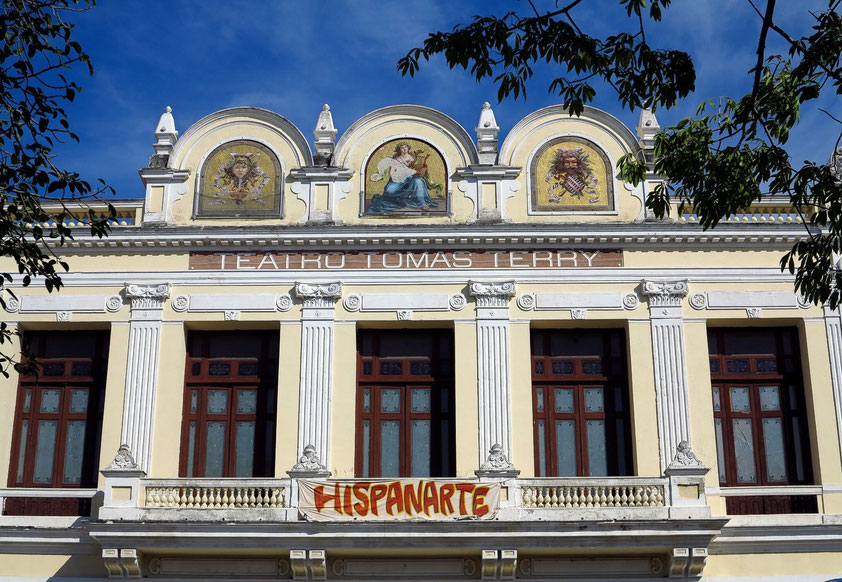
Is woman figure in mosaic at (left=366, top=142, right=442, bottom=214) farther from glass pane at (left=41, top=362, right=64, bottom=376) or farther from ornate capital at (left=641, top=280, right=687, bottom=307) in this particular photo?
glass pane at (left=41, top=362, right=64, bottom=376)

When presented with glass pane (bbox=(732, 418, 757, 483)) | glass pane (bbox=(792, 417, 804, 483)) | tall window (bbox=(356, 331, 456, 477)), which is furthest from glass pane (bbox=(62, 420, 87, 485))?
glass pane (bbox=(792, 417, 804, 483))

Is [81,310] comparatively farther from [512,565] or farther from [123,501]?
[512,565]

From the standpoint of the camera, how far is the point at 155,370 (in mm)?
20094

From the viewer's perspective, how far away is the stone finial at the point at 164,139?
21.4m

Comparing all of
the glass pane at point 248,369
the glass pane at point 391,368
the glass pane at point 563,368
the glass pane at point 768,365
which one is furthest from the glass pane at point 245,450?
the glass pane at point 768,365

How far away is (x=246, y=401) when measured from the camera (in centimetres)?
2050

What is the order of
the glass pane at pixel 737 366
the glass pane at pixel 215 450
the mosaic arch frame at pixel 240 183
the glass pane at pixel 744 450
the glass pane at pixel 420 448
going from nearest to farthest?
the glass pane at pixel 744 450 → the glass pane at pixel 420 448 → the glass pane at pixel 215 450 → the glass pane at pixel 737 366 → the mosaic arch frame at pixel 240 183

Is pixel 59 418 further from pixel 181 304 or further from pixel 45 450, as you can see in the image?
pixel 181 304

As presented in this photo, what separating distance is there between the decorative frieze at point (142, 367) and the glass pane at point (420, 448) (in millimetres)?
4505

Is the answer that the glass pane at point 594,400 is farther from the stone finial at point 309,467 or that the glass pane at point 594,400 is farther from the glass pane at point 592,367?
the stone finial at point 309,467

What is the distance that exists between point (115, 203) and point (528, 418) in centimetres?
851

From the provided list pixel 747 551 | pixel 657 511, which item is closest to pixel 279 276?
pixel 657 511

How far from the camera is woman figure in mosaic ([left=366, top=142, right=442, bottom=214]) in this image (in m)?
21.0

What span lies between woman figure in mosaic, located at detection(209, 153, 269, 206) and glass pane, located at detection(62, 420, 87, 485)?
4.65m
